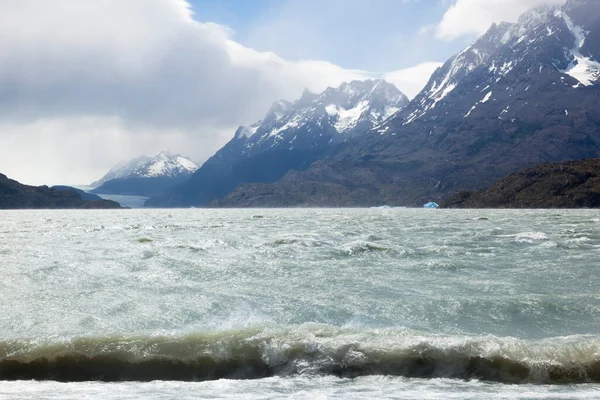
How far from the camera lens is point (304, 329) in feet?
49.3

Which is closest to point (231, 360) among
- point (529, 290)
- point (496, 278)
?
point (529, 290)

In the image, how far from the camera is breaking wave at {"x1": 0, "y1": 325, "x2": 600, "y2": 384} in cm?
1234

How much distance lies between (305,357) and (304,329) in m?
1.85

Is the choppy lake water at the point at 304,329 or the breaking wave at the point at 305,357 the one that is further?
the breaking wave at the point at 305,357

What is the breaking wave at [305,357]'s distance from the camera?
12336 mm

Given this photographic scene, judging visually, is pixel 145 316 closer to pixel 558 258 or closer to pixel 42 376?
pixel 42 376

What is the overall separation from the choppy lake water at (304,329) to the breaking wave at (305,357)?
4cm

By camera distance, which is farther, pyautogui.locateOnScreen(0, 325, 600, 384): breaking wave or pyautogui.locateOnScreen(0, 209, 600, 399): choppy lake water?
pyautogui.locateOnScreen(0, 325, 600, 384): breaking wave

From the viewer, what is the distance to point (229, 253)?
39.3m

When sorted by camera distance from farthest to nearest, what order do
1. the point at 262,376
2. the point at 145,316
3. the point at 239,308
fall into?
the point at 239,308, the point at 145,316, the point at 262,376

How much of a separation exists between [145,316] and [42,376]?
5.75 meters

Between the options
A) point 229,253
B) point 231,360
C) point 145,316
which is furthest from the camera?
point 229,253

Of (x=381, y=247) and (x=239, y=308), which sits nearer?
(x=239, y=308)

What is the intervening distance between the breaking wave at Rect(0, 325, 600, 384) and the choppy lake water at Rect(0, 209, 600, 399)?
0.04 m
